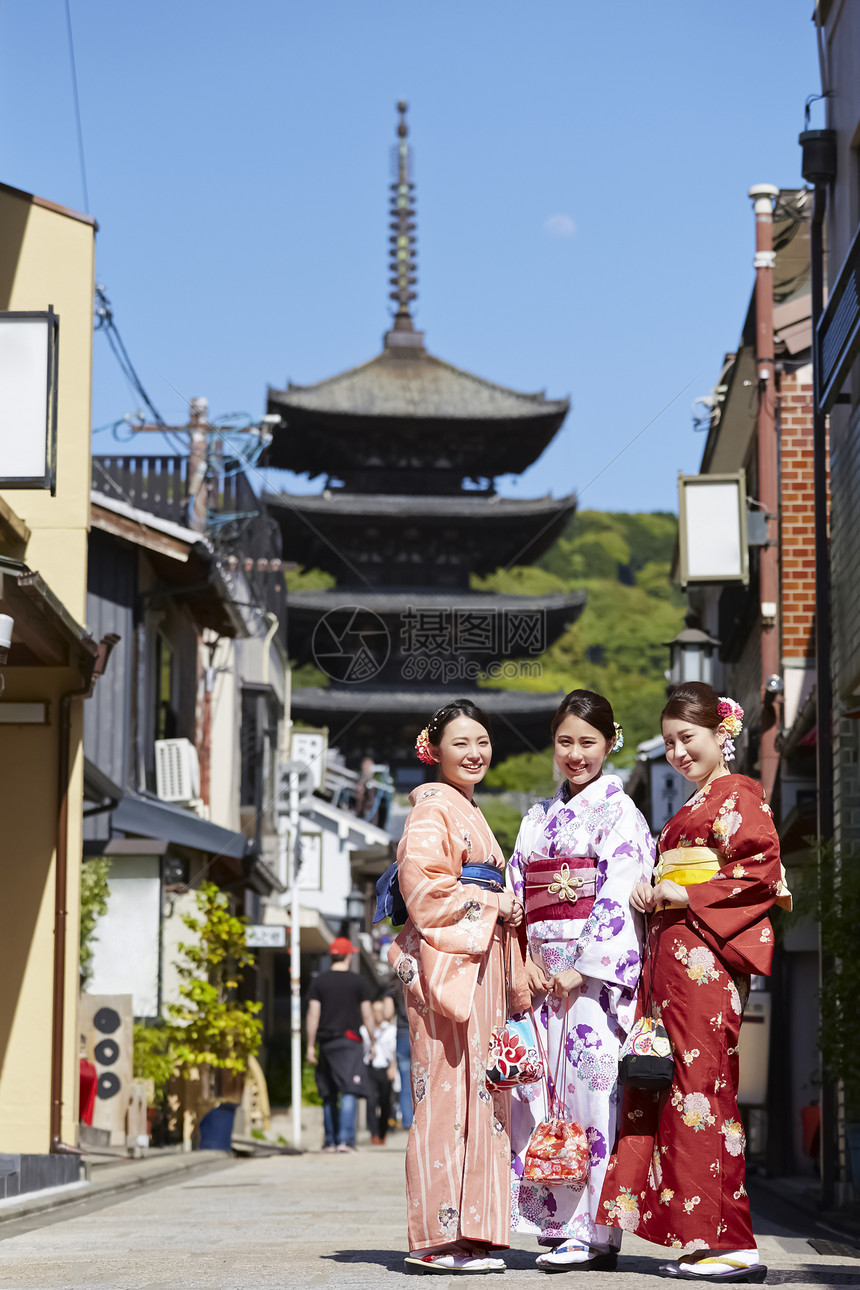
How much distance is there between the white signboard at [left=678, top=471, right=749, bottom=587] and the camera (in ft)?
45.6

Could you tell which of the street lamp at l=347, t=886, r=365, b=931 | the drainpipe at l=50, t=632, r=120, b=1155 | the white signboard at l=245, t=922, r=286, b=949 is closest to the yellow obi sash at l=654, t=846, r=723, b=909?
the drainpipe at l=50, t=632, r=120, b=1155

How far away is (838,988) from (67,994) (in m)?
4.42

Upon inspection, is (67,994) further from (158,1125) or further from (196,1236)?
(158,1125)

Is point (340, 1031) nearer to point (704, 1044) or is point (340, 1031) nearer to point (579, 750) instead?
point (579, 750)

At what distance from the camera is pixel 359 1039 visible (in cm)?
1455

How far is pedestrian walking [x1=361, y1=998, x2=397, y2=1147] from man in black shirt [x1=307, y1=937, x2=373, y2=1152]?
1509 mm

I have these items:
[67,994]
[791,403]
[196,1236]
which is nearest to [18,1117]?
[67,994]

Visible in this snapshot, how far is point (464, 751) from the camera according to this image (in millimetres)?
5754

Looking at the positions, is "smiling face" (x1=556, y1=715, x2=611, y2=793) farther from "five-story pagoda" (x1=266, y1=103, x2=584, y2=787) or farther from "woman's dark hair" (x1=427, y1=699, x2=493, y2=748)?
"five-story pagoda" (x1=266, y1=103, x2=584, y2=787)

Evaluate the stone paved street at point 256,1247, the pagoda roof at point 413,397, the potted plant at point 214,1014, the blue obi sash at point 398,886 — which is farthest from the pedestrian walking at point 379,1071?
the pagoda roof at point 413,397

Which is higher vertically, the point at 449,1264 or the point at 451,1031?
the point at 451,1031

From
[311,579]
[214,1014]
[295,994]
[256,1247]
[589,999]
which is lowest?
[295,994]

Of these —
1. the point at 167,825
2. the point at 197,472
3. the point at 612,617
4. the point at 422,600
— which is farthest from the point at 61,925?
the point at 612,617

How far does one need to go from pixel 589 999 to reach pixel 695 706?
3.30ft
